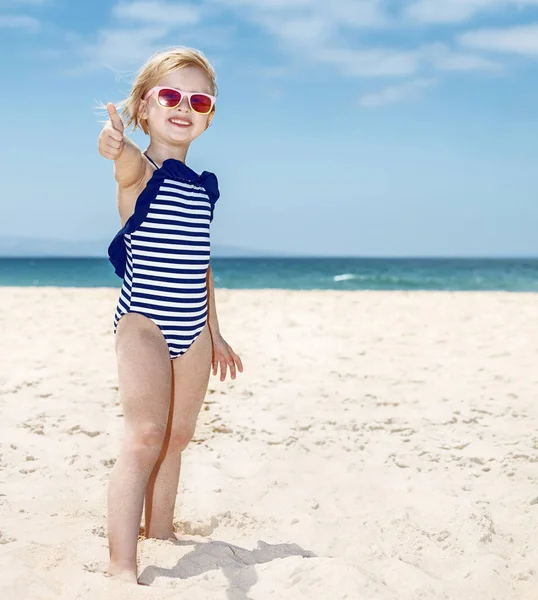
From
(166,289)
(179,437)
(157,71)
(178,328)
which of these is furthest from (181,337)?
(157,71)

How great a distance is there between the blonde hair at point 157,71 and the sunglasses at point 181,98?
0.16 ft

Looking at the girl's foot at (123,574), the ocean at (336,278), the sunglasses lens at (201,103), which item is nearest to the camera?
the girl's foot at (123,574)

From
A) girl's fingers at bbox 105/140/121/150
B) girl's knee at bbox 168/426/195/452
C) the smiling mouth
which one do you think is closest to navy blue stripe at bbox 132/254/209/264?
girl's fingers at bbox 105/140/121/150

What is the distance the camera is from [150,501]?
2.84 meters

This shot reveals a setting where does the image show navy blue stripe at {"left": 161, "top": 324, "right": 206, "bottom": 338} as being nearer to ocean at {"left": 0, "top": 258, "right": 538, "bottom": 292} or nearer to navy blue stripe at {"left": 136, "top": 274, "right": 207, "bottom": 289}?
navy blue stripe at {"left": 136, "top": 274, "right": 207, "bottom": 289}

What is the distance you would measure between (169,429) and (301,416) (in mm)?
2141

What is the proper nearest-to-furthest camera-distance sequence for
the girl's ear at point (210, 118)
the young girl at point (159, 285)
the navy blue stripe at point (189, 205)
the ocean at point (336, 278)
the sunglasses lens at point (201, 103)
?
the young girl at point (159, 285) → the navy blue stripe at point (189, 205) → the sunglasses lens at point (201, 103) → the girl's ear at point (210, 118) → the ocean at point (336, 278)

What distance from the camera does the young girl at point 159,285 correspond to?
2447mm

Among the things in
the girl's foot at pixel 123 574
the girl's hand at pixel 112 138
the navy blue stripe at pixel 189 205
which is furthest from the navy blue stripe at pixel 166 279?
the girl's foot at pixel 123 574

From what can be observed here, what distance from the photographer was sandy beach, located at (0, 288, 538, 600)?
2484 mm

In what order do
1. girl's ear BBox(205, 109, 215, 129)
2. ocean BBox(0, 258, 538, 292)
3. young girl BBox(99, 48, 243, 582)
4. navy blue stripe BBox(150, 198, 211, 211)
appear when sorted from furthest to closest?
ocean BBox(0, 258, 538, 292), girl's ear BBox(205, 109, 215, 129), navy blue stripe BBox(150, 198, 211, 211), young girl BBox(99, 48, 243, 582)

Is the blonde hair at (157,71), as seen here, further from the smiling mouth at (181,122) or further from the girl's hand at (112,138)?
the girl's hand at (112,138)

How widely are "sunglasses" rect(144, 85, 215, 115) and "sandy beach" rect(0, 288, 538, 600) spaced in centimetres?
162

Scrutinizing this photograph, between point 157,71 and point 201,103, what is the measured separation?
0.20 metres
